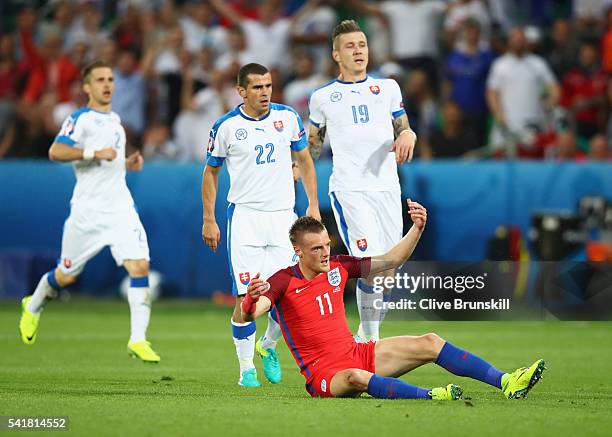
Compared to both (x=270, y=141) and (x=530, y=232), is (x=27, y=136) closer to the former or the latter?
(x=530, y=232)

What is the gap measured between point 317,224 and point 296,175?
103 inches

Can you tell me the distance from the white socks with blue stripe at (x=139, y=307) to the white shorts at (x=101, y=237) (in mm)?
304

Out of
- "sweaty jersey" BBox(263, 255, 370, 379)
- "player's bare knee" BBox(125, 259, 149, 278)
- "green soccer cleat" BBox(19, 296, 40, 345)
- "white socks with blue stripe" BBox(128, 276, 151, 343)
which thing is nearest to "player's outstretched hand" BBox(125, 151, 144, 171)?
"player's bare knee" BBox(125, 259, 149, 278)

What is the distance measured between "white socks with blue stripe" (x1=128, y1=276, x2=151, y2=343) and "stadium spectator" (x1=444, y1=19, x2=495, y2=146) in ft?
28.5

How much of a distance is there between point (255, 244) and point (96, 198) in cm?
303

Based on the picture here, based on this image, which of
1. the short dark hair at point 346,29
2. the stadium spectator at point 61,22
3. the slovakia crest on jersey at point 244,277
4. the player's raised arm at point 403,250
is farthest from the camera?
the stadium spectator at point 61,22

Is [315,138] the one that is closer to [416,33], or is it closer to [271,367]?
[271,367]

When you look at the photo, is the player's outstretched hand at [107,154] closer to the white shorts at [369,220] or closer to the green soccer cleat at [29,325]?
the green soccer cleat at [29,325]

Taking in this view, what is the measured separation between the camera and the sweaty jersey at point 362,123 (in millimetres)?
12000

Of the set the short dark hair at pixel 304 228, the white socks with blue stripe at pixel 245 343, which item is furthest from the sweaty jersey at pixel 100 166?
the short dark hair at pixel 304 228

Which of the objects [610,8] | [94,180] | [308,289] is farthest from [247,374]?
[610,8]

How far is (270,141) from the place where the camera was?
1108cm

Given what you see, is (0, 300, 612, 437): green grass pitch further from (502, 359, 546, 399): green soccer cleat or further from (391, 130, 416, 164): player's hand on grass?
(391, 130, 416, 164): player's hand on grass

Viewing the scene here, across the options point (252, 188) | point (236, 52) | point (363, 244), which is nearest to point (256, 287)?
point (252, 188)
